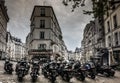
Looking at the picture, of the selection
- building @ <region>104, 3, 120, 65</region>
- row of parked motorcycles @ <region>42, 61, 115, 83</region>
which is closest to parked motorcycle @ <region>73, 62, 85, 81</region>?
row of parked motorcycles @ <region>42, 61, 115, 83</region>

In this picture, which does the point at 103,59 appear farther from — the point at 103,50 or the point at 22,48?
the point at 22,48

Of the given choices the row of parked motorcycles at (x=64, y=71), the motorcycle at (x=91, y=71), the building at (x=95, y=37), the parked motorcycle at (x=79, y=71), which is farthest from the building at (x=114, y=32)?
the parked motorcycle at (x=79, y=71)

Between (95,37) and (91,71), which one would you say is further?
(95,37)

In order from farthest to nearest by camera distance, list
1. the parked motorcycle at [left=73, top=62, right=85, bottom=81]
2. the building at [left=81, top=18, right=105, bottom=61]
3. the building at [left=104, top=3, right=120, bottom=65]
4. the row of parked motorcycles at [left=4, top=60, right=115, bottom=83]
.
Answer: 1. the building at [left=81, top=18, right=105, bottom=61]
2. the building at [left=104, top=3, right=120, bottom=65]
3. the parked motorcycle at [left=73, top=62, right=85, bottom=81]
4. the row of parked motorcycles at [left=4, top=60, right=115, bottom=83]

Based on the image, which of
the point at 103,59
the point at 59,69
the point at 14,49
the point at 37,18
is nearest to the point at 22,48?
the point at 14,49

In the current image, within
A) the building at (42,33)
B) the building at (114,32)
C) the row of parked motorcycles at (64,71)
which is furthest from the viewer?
the building at (42,33)

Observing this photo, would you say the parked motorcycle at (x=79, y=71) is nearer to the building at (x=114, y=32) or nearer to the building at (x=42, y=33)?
the building at (x=114, y=32)

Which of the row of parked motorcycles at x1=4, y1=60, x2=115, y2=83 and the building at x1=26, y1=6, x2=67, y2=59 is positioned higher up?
the building at x1=26, y1=6, x2=67, y2=59

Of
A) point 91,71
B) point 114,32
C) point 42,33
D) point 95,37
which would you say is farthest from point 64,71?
point 95,37

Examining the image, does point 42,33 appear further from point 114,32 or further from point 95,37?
point 114,32

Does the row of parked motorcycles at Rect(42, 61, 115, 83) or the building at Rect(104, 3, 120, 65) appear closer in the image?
the row of parked motorcycles at Rect(42, 61, 115, 83)

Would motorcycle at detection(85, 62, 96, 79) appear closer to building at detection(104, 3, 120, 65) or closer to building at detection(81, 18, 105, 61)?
building at detection(104, 3, 120, 65)

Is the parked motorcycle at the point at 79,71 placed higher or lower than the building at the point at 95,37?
lower

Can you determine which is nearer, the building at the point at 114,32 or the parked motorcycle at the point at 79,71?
the parked motorcycle at the point at 79,71
